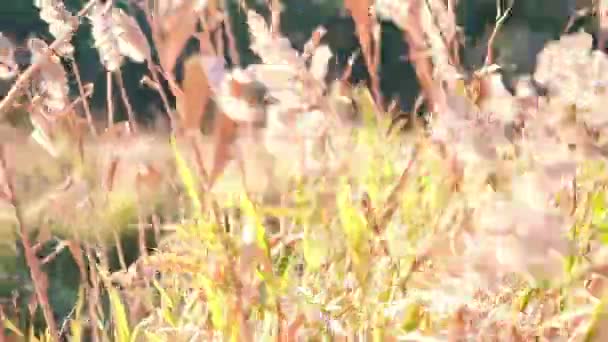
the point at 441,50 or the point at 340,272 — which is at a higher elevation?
the point at 441,50

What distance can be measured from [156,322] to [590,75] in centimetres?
66

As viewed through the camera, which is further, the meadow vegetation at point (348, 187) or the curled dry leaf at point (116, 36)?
the curled dry leaf at point (116, 36)

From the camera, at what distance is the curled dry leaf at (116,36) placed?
65 centimetres

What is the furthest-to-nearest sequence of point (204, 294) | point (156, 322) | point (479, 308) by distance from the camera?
point (156, 322) → point (204, 294) → point (479, 308)

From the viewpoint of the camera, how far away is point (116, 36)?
27.5 inches

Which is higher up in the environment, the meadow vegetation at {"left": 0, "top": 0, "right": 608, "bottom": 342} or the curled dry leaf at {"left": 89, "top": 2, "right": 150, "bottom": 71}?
the curled dry leaf at {"left": 89, "top": 2, "right": 150, "bottom": 71}

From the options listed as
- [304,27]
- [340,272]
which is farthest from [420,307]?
[304,27]

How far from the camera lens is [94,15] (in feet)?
2.39

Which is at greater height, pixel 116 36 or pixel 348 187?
pixel 116 36

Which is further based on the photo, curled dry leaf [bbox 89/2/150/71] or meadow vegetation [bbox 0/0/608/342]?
curled dry leaf [bbox 89/2/150/71]

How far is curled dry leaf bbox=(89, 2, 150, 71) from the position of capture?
2.12 ft

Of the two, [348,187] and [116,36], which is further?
[348,187]

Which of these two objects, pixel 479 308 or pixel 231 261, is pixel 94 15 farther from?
pixel 479 308

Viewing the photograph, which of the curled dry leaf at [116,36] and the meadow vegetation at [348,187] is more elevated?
the curled dry leaf at [116,36]
